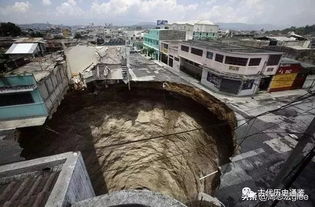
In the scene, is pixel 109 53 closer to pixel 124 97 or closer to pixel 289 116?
pixel 124 97

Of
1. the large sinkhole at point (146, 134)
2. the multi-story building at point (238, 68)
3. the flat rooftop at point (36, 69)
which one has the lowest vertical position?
the large sinkhole at point (146, 134)

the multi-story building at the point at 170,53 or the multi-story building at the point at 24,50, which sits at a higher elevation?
the multi-story building at the point at 24,50

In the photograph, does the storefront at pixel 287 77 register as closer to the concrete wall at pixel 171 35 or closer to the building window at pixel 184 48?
the building window at pixel 184 48

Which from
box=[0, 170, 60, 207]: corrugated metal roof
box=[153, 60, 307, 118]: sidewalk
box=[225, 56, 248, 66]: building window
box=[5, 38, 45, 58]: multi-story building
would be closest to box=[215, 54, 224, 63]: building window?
box=[225, 56, 248, 66]: building window

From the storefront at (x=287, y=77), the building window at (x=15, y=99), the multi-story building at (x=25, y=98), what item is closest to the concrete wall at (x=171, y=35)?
the storefront at (x=287, y=77)

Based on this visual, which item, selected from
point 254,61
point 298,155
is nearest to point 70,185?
point 298,155

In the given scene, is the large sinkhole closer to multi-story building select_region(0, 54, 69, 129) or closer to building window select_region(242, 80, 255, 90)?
multi-story building select_region(0, 54, 69, 129)

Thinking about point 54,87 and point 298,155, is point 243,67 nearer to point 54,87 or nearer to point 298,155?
point 298,155
